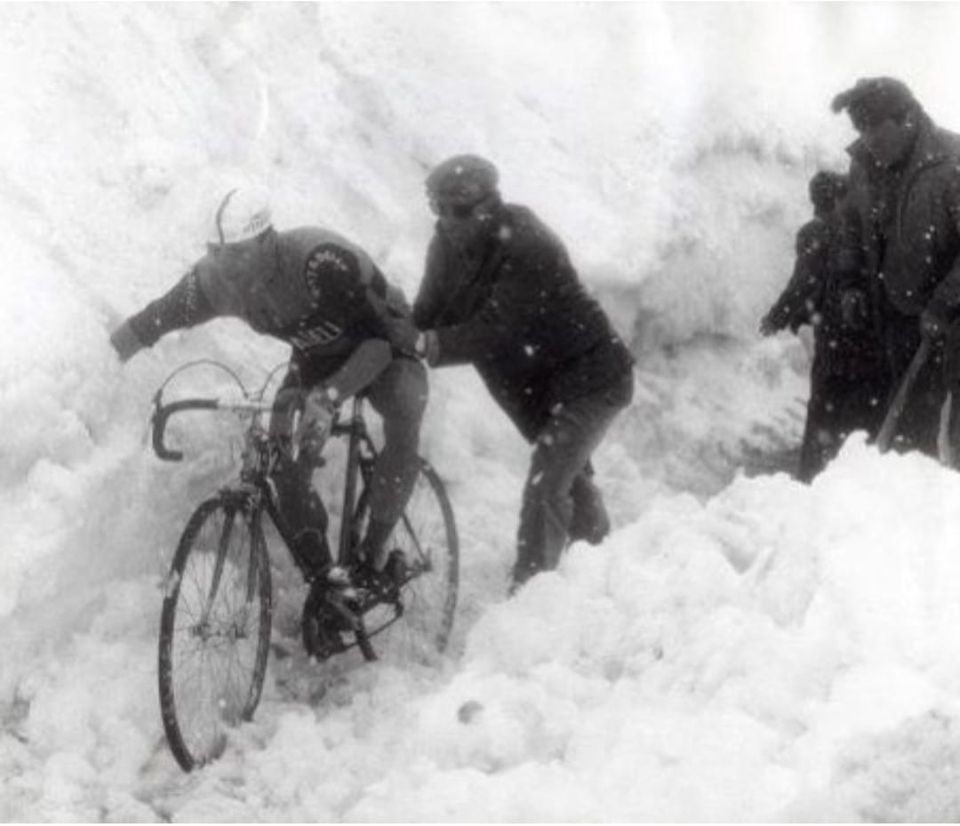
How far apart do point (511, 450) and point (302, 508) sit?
7.62ft

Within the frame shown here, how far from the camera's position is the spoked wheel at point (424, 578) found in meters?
5.90

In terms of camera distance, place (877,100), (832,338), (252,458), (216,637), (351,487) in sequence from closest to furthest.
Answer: (252,458)
(216,637)
(877,100)
(351,487)
(832,338)

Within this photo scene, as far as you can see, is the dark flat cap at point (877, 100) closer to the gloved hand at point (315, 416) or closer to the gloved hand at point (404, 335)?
the gloved hand at point (404, 335)

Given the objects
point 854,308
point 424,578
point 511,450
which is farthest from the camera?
point 511,450

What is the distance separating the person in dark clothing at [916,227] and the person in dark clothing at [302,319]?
6.85ft

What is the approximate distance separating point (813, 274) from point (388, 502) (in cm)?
246

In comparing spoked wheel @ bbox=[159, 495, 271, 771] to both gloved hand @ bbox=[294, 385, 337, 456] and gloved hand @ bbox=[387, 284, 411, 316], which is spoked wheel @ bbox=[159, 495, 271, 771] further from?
gloved hand @ bbox=[387, 284, 411, 316]

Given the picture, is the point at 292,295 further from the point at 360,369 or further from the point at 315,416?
the point at 315,416

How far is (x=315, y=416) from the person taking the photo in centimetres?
475

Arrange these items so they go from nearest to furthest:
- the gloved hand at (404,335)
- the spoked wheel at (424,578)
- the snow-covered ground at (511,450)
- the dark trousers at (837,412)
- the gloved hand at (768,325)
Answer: the snow-covered ground at (511,450) → the gloved hand at (404,335) → the spoked wheel at (424,578) → the dark trousers at (837,412) → the gloved hand at (768,325)

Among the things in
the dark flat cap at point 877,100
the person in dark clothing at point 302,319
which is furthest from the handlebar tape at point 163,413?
the dark flat cap at point 877,100

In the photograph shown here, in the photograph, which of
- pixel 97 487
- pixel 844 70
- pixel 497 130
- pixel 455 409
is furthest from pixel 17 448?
pixel 844 70

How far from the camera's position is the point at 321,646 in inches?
209

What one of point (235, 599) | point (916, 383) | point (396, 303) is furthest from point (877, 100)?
point (235, 599)
